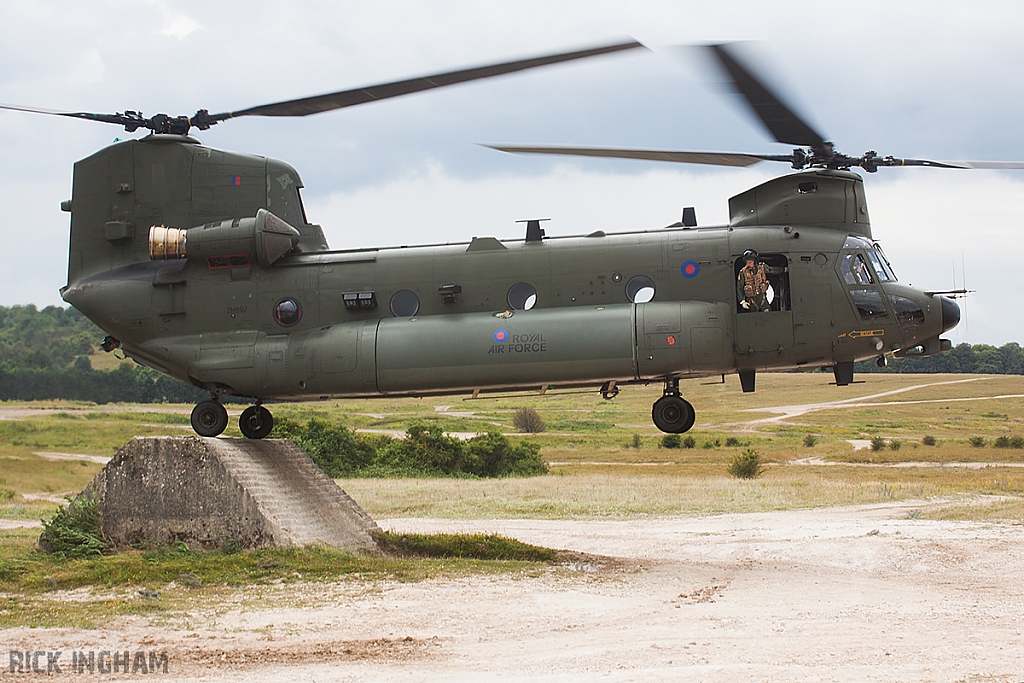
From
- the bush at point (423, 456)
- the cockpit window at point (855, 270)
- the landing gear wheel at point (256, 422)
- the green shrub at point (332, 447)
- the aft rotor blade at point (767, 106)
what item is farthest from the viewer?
the bush at point (423, 456)

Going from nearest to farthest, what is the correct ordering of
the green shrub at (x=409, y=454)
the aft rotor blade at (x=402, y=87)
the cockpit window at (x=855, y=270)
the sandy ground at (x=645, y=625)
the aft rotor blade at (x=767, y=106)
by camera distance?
the sandy ground at (x=645, y=625) → the aft rotor blade at (x=402, y=87) → the aft rotor blade at (x=767, y=106) → the cockpit window at (x=855, y=270) → the green shrub at (x=409, y=454)

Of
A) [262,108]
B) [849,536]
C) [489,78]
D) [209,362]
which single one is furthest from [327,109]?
[849,536]

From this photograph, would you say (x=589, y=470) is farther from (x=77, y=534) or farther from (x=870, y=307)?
(x=870, y=307)

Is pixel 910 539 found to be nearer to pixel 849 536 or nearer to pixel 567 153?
pixel 849 536

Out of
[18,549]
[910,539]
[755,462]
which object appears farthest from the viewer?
[755,462]

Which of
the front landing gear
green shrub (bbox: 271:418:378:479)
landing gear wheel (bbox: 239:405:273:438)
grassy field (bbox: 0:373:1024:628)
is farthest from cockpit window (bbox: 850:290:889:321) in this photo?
green shrub (bbox: 271:418:378:479)

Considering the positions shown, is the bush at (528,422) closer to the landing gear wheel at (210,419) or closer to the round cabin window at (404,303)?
the landing gear wheel at (210,419)

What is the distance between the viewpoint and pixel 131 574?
1529 centimetres

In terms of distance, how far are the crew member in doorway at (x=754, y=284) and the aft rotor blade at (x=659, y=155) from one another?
1678 mm

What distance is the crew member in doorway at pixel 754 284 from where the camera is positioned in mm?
15438

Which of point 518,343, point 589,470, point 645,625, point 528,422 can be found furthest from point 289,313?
point 528,422

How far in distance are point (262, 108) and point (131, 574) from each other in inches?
284

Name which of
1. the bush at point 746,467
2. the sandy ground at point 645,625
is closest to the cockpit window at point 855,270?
the sandy ground at point 645,625

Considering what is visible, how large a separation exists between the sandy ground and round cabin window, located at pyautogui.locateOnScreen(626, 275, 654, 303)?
444cm
